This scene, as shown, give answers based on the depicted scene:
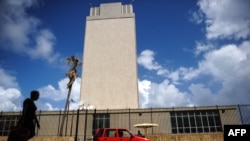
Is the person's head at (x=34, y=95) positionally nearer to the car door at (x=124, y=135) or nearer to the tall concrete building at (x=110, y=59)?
the car door at (x=124, y=135)

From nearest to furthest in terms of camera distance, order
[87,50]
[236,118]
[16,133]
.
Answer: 1. [16,133]
2. [236,118]
3. [87,50]

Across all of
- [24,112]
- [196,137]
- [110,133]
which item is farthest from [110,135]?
[196,137]

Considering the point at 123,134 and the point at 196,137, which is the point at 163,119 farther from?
the point at 123,134

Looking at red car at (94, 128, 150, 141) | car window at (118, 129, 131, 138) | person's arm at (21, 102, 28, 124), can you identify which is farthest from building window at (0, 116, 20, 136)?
person's arm at (21, 102, 28, 124)

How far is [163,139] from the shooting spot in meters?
18.8

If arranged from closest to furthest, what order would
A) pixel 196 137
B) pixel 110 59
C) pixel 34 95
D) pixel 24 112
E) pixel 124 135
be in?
pixel 24 112 → pixel 34 95 → pixel 124 135 → pixel 196 137 → pixel 110 59

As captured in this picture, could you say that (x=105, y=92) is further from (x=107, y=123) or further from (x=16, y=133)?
(x=16, y=133)

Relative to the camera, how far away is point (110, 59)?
60125 mm

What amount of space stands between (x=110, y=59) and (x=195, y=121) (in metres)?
29.5

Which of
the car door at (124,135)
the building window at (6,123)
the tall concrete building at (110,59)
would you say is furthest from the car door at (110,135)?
the tall concrete building at (110,59)

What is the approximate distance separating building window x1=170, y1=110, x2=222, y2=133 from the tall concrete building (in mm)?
16501

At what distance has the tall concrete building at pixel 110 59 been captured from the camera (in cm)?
5534

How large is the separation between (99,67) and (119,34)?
36.3 feet

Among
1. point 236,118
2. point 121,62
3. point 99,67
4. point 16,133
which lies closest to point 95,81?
point 99,67
